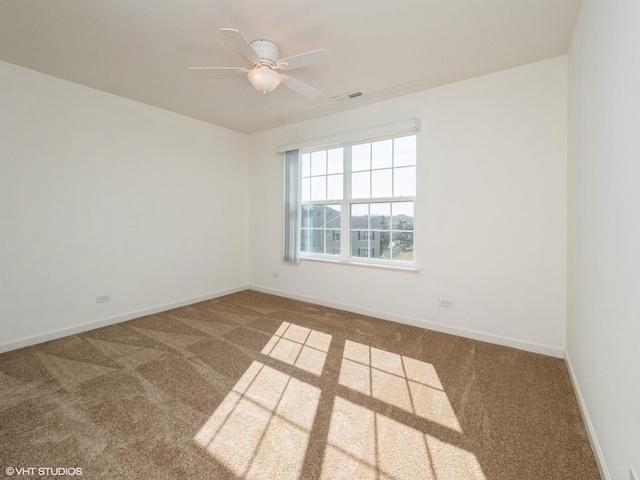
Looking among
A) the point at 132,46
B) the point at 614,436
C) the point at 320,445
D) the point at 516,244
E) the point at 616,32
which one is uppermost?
the point at 132,46

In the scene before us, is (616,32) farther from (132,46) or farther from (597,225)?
(132,46)

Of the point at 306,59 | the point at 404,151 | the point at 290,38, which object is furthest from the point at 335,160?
the point at 306,59

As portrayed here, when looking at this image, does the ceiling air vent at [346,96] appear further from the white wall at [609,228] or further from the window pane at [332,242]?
the white wall at [609,228]

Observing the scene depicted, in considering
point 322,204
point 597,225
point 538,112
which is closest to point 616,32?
point 597,225

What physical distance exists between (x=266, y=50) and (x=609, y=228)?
2.61 meters

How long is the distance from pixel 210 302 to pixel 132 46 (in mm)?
3299

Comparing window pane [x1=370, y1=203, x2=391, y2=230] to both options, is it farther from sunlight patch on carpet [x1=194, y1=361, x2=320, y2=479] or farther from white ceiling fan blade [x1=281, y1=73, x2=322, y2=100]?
sunlight patch on carpet [x1=194, y1=361, x2=320, y2=479]

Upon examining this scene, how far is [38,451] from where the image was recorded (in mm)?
1571

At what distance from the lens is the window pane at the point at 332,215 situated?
13.7ft

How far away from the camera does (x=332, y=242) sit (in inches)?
169

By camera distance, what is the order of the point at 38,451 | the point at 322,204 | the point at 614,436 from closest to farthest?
the point at 614,436
the point at 38,451
the point at 322,204

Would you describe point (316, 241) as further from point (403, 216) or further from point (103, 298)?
point (103, 298)

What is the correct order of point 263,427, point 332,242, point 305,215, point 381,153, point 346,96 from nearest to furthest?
point 263,427
point 346,96
point 381,153
point 332,242
point 305,215

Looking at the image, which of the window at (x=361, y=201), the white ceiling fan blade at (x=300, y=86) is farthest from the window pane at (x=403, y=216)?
the white ceiling fan blade at (x=300, y=86)
